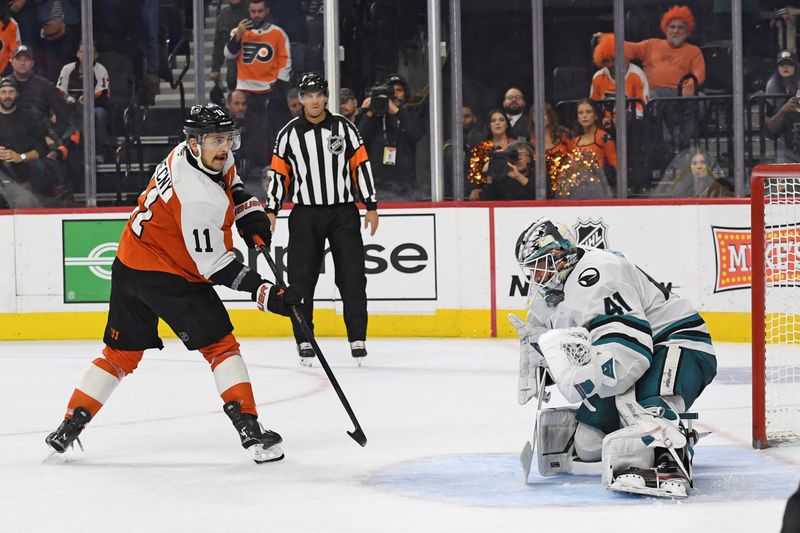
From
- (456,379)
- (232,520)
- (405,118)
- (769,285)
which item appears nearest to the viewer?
(232,520)

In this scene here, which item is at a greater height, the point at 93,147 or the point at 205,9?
the point at 205,9

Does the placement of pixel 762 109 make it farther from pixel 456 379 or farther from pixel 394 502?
pixel 394 502

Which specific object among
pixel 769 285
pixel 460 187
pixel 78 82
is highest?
pixel 78 82

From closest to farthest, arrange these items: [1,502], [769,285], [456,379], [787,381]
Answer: [1,502]
[787,381]
[456,379]
[769,285]

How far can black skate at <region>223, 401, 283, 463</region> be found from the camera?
371cm

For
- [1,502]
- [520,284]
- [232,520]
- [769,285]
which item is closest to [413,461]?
[232,520]

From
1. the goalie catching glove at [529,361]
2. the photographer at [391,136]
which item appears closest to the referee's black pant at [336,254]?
the photographer at [391,136]

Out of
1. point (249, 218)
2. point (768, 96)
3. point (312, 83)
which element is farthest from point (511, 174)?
point (249, 218)

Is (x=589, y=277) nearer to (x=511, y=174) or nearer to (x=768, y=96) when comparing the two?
(x=511, y=174)

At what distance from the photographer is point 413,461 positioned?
3.77 meters

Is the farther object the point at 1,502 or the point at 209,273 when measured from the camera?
the point at 209,273

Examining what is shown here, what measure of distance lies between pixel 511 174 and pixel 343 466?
436 cm

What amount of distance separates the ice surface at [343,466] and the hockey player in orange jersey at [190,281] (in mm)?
195

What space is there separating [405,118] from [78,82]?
6.63 ft
